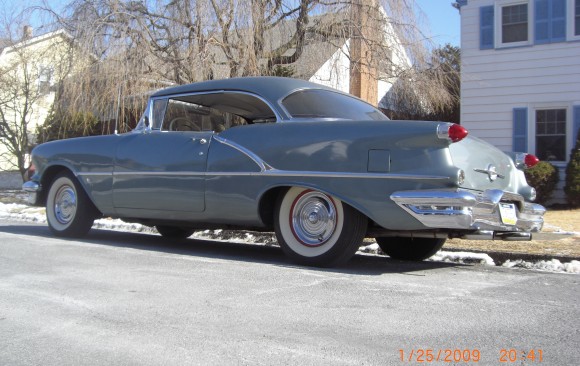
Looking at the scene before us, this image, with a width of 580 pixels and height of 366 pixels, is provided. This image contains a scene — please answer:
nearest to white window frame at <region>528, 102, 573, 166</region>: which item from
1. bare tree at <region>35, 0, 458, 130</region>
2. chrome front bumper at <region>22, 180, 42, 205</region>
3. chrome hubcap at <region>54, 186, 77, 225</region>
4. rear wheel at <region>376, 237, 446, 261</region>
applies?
bare tree at <region>35, 0, 458, 130</region>

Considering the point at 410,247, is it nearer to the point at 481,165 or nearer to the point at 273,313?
the point at 481,165

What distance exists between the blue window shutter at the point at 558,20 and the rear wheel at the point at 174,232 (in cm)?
999

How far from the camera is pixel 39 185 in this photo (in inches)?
293

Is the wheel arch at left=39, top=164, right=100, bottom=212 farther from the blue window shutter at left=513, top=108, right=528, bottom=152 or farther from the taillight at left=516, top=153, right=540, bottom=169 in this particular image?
the blue window shutter at left=513, top=108, right=528, bottom=152

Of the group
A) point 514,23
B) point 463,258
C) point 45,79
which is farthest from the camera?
point 45,79

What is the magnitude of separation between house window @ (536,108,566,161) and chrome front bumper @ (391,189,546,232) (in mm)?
9646

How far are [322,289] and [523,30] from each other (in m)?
11.7

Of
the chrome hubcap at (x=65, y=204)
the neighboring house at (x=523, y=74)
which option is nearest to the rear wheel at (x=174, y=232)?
the chrome hubcap at (x=65, y=204)

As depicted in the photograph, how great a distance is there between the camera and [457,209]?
445 centimetres

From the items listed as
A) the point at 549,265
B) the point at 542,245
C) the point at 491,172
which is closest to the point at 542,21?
the point at 542,245

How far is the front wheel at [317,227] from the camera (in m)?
5.03

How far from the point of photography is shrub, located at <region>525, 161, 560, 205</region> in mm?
12555

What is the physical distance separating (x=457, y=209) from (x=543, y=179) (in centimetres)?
910

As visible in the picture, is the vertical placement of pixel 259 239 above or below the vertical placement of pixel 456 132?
below
